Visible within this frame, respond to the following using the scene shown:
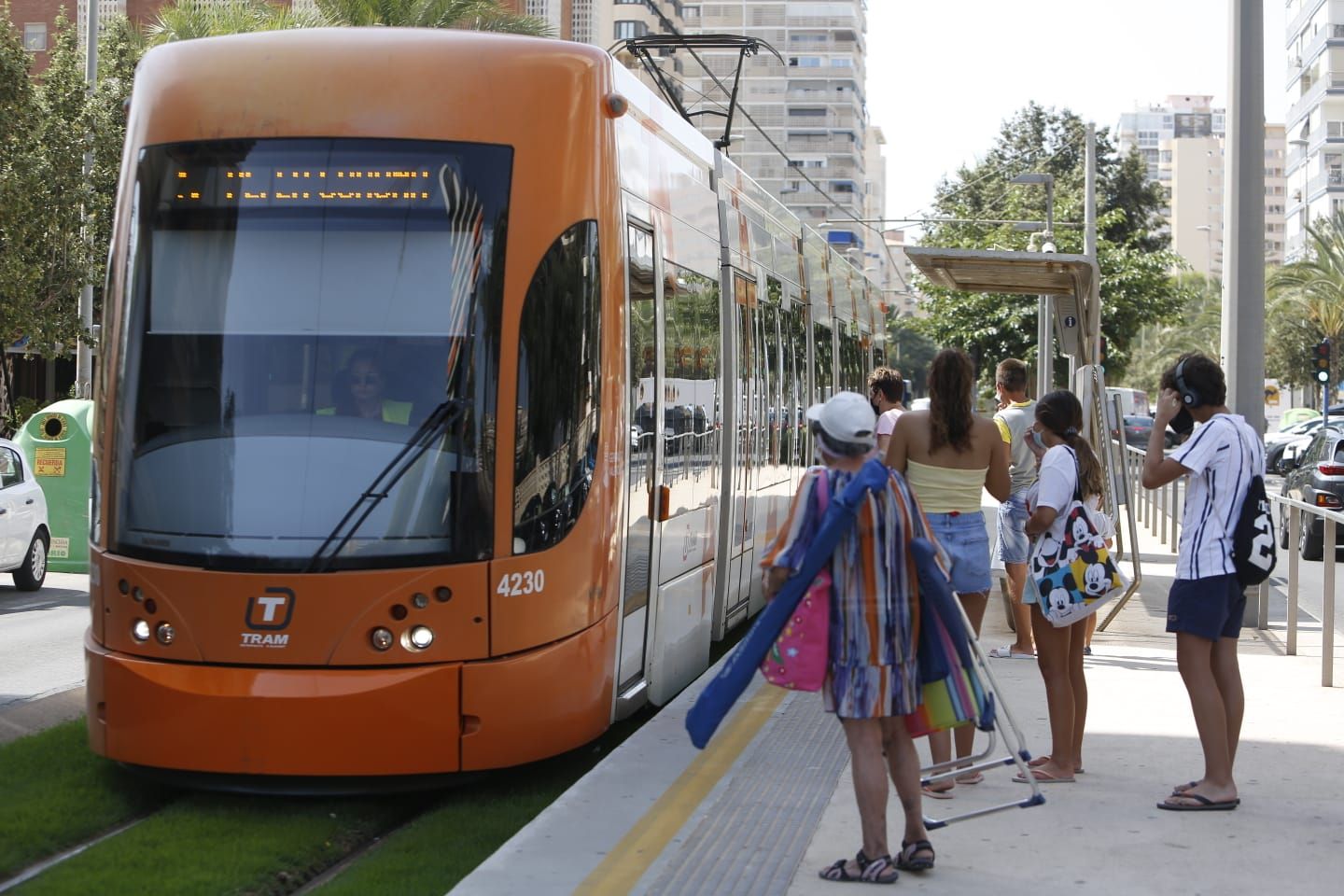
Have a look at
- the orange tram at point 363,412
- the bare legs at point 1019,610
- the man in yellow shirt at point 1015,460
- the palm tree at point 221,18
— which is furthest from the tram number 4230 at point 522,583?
the palm tree at point 221,18

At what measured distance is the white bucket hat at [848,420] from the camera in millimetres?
5566

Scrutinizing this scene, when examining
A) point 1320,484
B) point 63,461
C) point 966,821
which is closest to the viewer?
point 966,821

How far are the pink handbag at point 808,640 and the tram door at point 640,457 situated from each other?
2625mm

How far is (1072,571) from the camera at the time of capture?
23.6 ft

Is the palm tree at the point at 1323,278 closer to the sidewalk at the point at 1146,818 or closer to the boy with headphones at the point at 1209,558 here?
the sidewalk at the point at 1146,818

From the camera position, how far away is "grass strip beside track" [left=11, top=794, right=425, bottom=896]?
19.8 feet

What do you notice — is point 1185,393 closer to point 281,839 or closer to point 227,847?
point 281,839

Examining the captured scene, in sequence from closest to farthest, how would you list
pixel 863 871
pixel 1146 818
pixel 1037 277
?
pixel 863 871, pixel 1146 818, pixel 1037 277

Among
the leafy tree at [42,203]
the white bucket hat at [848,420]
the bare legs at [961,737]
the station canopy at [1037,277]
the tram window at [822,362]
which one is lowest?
the bare legs at [961,737]

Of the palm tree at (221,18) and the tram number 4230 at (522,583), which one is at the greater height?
the palm tree at (221,18)

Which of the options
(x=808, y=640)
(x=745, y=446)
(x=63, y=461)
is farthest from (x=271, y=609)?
(x=63, y=461)

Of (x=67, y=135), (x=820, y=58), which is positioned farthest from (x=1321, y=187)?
(x=67, y=135)

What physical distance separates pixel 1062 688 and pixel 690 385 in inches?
122

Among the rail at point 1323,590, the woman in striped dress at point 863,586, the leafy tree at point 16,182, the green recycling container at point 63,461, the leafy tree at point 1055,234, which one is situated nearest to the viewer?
the woman in striped dress at point 863,586
